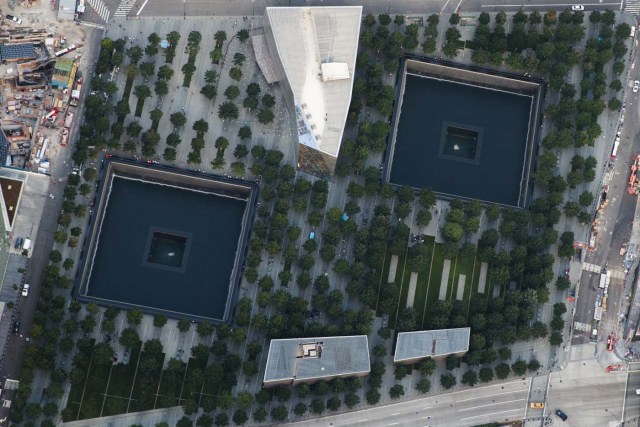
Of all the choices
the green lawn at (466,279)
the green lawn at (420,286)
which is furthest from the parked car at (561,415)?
the green lawn at (420,286)

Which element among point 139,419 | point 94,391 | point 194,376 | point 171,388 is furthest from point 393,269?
point 94,391

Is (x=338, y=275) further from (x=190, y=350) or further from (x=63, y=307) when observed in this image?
(x=63, y=307)

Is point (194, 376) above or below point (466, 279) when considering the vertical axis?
below

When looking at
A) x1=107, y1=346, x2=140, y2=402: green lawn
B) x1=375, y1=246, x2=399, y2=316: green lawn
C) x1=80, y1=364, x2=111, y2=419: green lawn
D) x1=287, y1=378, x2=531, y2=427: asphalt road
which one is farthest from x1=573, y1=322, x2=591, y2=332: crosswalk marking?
x1=80, y1=364, x2=111, y2=419: green lawn

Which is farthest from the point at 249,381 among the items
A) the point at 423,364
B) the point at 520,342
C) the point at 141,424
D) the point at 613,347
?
the point at 613,347

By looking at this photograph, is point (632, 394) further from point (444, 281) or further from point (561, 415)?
point (444, 281)

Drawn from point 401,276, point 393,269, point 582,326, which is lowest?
point 582,326

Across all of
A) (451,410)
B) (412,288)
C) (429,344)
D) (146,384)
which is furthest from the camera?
(412,288)
